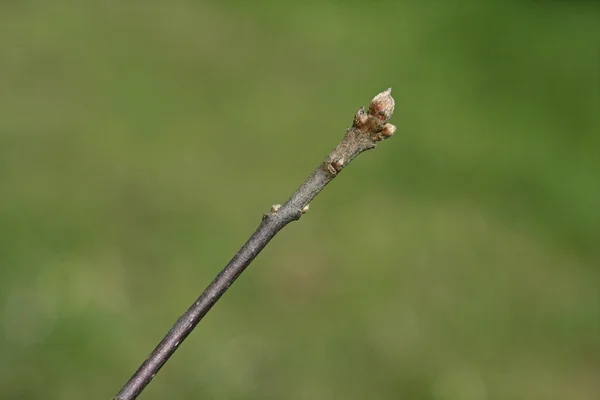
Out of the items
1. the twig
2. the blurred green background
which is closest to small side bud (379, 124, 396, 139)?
the twig

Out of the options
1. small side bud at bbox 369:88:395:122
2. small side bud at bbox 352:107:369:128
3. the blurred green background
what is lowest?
small side bud at bbox 352:107:369:128

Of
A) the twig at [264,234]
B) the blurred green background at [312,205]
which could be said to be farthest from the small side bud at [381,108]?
the blurred green background at [312,205]

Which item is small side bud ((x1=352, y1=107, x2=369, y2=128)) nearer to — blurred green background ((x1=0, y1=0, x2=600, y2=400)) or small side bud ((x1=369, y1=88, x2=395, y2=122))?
small side bud ((x1=369, y1=88, x2=395, y2=122))

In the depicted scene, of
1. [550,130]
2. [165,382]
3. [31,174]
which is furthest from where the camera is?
[550,130]

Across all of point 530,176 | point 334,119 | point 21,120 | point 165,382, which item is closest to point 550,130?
point 530,176

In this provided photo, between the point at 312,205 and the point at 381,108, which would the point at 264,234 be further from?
the point at 312,205

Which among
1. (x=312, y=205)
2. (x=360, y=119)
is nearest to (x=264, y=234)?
(x=360, y=119)

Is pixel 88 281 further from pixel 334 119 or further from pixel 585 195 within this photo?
pixel 585 195
